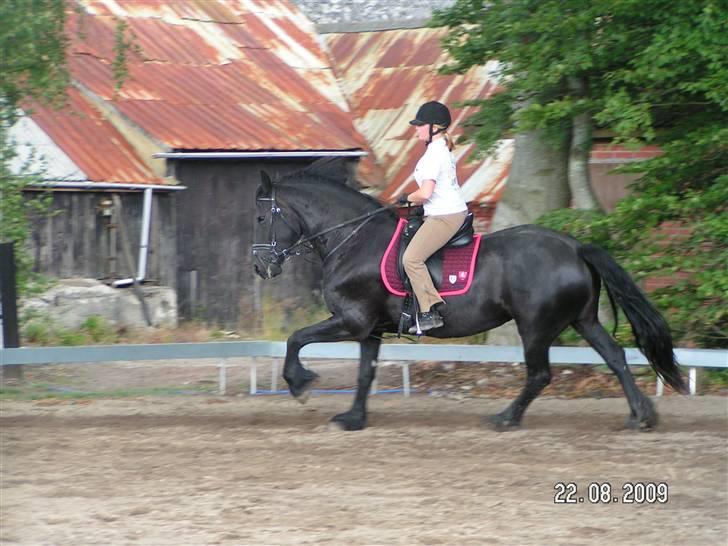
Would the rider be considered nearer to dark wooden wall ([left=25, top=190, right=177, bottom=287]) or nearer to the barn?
the barn

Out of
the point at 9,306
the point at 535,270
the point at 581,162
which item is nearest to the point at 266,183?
the point at 535,270

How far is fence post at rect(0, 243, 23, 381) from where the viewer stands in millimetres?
11977

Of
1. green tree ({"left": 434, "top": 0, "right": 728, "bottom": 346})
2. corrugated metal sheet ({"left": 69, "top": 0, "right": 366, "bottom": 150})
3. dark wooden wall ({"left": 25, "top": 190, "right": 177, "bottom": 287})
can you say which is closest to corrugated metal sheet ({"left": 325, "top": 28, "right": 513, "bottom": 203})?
corrugated metal sheet ({"left": 69, "top": 0, "right": 366, "bottom": 150})

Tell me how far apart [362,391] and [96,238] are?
29.4 ft

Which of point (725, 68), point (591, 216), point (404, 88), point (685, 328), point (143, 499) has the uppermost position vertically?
point (404, 88)

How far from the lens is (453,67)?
42.3 feet

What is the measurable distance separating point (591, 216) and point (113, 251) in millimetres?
8634

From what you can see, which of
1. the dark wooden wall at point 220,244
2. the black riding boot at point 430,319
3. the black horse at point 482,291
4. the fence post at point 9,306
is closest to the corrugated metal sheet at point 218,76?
the dark wooden wall at point 220,244

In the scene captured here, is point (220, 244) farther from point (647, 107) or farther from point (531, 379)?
point (531, 379)

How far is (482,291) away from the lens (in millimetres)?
9109

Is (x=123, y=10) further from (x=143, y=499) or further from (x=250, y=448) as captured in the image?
(x=143, y=499)

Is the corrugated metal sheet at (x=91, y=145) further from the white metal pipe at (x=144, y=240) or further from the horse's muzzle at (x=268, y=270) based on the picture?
the horse's muzzle at (x=268, y=270)

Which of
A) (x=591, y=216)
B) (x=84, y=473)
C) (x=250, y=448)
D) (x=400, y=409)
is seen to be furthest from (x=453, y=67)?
(x=84, y=473)

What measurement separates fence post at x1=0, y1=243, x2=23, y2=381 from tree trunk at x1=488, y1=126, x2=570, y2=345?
19.1 ft
